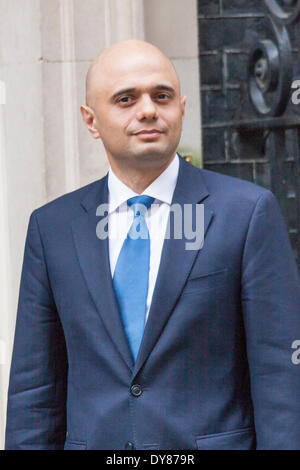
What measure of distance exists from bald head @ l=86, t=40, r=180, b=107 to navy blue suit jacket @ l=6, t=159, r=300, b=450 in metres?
0.37

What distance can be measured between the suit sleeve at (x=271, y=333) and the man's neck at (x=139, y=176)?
33cm

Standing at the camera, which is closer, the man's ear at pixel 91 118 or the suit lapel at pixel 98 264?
the suit lapel at pixel 98 264

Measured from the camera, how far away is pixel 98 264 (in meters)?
3.05

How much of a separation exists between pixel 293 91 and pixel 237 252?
1581mm

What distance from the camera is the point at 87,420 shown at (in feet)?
9.98

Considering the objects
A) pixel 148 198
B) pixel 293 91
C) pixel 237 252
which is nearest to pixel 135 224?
pixel 148 198

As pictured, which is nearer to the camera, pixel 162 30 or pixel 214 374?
pixel 214 374

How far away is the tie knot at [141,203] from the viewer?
120 inches

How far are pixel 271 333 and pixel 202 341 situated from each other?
0.20m

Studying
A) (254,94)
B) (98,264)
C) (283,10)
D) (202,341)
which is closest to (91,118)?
(98,264)

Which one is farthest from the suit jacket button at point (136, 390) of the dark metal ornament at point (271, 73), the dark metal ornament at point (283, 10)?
the dark metal ornament at point (283, 10)

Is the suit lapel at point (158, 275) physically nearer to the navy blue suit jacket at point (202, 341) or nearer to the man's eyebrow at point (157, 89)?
the navy blue suit jacket at point (202, 341)

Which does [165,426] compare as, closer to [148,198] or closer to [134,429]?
[134,429]

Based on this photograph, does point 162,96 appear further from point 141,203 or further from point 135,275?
point 135,275
